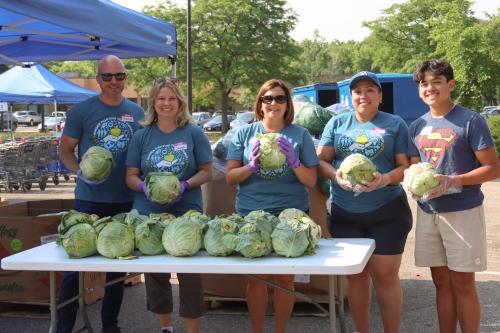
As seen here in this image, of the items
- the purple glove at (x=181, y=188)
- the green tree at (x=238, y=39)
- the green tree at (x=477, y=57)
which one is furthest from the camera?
the green tree at (x=238, y=39)

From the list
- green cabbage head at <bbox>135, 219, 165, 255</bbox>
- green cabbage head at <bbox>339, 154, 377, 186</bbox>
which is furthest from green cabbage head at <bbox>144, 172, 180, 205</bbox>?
green cabbage head at <bbox>339, 154, 377, 186</bbox>

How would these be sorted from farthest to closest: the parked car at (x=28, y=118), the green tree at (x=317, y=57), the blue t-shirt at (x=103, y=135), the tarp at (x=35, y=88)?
1. the green tree at (x=317, y=57)
2. the parked car at (x=28, y=118)
3. the tarp at (x=35, y=88)
4. the blue t-shirt at (x=103, y=135)

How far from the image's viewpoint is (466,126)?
11.7ft

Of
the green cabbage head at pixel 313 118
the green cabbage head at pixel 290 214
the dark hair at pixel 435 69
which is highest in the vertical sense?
the dark hair at pixel 435 69

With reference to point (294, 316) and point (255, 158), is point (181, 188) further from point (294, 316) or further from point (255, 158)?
point (294, 316)

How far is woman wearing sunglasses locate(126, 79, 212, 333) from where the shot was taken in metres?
3.84

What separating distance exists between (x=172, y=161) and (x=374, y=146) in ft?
4.41

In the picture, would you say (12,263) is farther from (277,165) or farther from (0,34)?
(0,34)

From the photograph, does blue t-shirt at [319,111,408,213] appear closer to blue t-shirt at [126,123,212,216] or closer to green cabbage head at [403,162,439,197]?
green cabbage head at [403,162,439,197]

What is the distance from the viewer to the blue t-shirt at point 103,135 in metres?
4.25

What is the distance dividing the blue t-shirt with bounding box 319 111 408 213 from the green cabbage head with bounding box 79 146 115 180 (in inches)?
61.9

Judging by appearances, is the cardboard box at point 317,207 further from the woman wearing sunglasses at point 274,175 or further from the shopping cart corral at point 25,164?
the shopping cart corral at point 25,164

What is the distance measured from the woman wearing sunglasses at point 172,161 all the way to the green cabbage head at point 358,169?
1.03 m

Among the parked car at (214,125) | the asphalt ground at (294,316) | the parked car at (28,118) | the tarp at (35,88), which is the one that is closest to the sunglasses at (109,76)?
the asphalt ground at (294,316)
